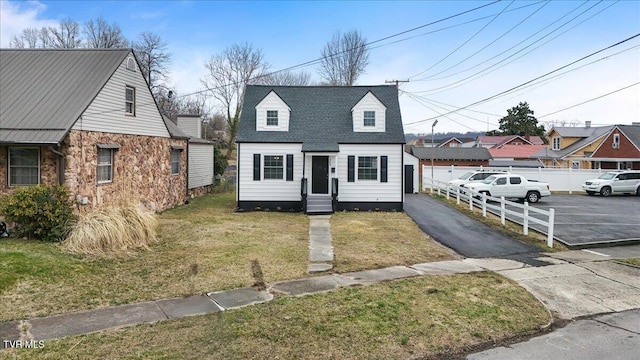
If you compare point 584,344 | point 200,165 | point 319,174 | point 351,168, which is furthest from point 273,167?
point 584,344

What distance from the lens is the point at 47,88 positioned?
572 inches

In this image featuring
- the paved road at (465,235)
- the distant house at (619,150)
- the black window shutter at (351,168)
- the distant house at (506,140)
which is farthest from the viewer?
the distant house at (506,140)

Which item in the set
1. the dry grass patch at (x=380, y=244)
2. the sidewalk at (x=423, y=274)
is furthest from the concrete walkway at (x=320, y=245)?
the sidewalk at (x=423, y=274)

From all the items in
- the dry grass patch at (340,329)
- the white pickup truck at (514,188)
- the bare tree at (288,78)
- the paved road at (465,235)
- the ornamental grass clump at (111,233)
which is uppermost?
the bare tree at (288,78)

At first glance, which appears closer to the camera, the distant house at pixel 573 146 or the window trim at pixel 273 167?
the window trim at pixel 273 167

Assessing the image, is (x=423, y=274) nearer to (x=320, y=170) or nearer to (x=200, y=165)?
(x=320, y=170)

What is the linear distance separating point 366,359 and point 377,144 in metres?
14.8

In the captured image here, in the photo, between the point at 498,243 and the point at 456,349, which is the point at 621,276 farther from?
the point at 456,349

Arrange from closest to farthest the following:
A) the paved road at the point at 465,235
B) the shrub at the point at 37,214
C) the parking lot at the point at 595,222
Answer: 1. the shrub at the point at 37,214
2. the paved road at the point at 465,235
3. the parking lot at the point at 595,222

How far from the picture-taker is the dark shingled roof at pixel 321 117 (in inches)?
761

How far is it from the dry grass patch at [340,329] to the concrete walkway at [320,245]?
188 centimetres

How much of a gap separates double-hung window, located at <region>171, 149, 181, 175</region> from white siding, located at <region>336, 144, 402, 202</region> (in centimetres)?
851

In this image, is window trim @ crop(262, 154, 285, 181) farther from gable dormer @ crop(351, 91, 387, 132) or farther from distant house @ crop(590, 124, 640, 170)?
distant house @ crop(590, 124, 640, 170)

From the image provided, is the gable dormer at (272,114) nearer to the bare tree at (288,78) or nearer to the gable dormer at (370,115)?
the gable dormer at (370,115)
